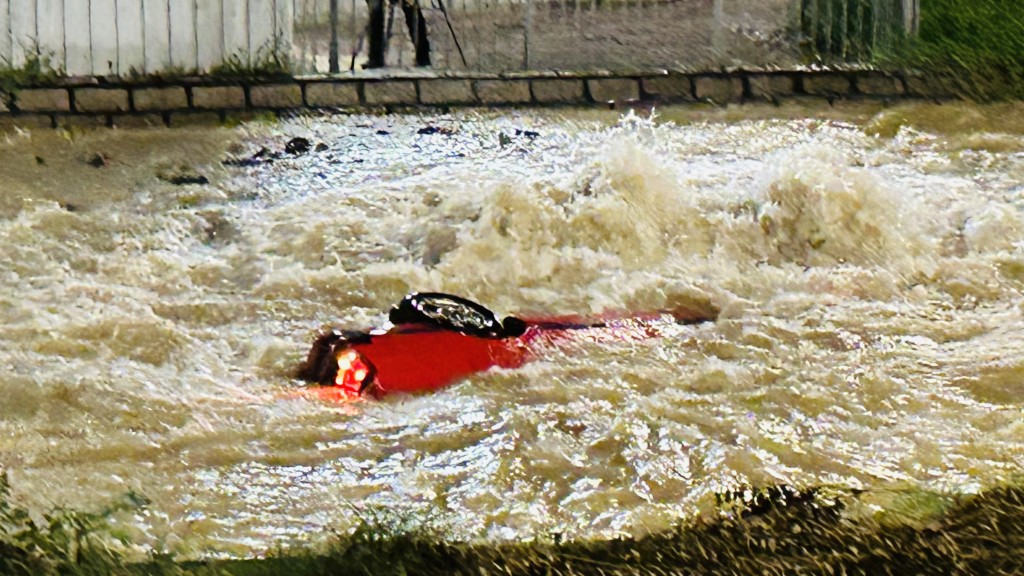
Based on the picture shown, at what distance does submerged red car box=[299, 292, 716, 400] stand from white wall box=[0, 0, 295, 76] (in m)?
1.36

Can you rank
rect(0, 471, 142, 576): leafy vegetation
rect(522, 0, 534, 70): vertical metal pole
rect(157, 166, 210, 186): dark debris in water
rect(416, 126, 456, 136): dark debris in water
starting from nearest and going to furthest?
rect(0, 471, 142, 576): leafy vegetation, rect(157, 166, 210, 186): dark debris in water, rect(416, 126, 456, 136): dark debris in water, rect(522, 0, 534, 70): vertical metal pole

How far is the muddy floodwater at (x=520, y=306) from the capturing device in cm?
216

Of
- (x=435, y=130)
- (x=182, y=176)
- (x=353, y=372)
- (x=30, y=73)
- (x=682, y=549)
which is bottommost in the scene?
(x=682, y=549)

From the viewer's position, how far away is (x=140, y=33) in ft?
12.2

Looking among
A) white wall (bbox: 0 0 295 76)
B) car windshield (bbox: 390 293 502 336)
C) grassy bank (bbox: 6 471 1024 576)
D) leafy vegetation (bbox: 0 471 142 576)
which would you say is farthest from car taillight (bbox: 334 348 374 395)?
white wall (bbox: 0 0 295 76)

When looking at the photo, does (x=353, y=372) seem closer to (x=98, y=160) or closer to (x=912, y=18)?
(x=98, y=160)

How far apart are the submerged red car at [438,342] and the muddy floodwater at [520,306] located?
0.13 feet

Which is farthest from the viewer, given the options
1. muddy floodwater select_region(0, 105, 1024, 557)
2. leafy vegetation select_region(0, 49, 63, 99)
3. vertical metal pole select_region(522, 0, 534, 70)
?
vertical metal pole select_region(522, 0, 534, 70)

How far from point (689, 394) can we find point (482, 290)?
561 millimetres

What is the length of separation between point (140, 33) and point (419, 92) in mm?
1015

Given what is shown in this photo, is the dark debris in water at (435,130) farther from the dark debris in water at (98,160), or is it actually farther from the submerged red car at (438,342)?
the dark debris in water at (98,160)

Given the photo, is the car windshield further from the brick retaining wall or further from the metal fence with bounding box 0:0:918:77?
the metal fence with bounding box 0:0:918:77

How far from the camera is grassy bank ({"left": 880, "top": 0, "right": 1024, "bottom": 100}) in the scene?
3150 mm

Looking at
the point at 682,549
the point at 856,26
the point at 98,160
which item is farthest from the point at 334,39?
the point at 682,549
